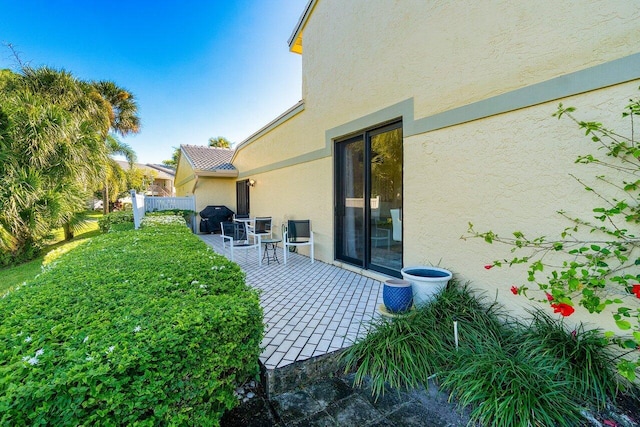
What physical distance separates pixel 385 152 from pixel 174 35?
953 cm

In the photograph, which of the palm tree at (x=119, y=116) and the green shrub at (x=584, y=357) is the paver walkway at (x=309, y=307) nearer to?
the green shrub at (x=584, y=357)

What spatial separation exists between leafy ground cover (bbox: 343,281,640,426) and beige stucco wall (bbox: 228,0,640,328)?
1.87 feet

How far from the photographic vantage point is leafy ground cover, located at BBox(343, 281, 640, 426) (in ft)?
6.21

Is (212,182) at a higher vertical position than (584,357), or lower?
higher

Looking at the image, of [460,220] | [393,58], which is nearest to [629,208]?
[460,220]

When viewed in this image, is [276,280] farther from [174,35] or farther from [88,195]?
[174,35]

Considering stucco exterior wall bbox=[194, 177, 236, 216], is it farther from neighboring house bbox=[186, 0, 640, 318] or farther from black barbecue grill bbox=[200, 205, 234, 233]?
neighboring house bbox=[186, 0, 640, 318]

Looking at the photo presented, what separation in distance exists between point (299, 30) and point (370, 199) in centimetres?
508

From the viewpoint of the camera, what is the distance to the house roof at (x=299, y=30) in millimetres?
6409

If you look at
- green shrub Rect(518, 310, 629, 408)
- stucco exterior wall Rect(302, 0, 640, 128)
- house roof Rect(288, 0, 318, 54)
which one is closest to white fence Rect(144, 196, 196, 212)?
house roof Rect(288, 0, 318, 54)

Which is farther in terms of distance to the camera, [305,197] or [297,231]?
[305,197]

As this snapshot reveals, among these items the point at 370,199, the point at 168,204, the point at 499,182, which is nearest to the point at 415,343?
the point at 499,182

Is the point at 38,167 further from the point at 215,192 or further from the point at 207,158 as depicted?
the point at 207,158

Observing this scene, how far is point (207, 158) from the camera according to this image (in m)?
14.5
